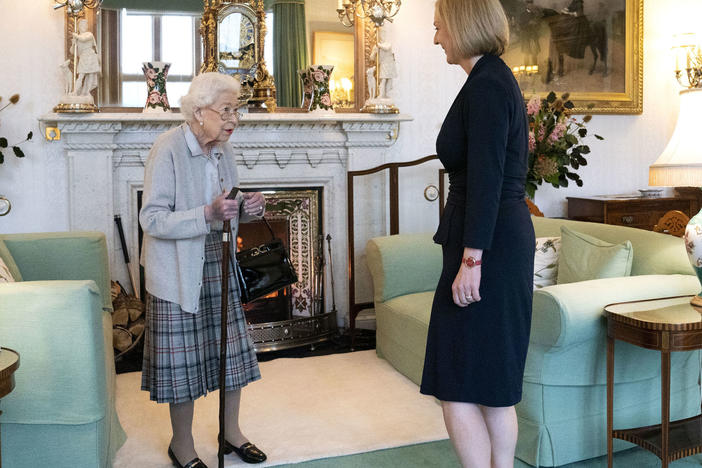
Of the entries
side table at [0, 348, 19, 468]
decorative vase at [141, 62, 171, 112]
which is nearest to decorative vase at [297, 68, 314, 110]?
decorative vase at [141, 62, 171, 112]

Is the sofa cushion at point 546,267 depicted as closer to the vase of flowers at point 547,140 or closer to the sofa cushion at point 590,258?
the sofa cushion at point 590,258

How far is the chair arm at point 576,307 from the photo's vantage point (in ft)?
8.35

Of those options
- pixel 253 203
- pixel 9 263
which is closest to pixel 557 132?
pixel 253 203

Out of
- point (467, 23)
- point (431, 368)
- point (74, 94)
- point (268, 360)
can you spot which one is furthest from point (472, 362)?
point (74, 94)

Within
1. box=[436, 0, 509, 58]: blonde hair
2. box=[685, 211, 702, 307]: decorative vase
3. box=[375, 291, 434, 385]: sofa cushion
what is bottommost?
box=[375, 291, 434, 385]: sofa cushion

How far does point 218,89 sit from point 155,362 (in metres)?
0.98

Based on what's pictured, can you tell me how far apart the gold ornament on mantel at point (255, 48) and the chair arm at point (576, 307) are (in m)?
2.61

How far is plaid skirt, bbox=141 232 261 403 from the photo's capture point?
255 cm

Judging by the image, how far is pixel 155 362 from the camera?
2.58 m

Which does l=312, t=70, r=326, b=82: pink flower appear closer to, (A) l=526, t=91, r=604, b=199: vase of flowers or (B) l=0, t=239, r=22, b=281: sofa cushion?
(A) l=526, t=91, r=604, b=199: vase of flowers

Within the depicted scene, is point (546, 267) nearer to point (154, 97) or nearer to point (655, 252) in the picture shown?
point (655, 252)

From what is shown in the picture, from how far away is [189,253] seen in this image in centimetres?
250

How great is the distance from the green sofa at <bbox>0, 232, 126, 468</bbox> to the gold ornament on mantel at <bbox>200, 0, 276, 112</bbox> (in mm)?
2553

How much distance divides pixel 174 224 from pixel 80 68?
7.10 ft
